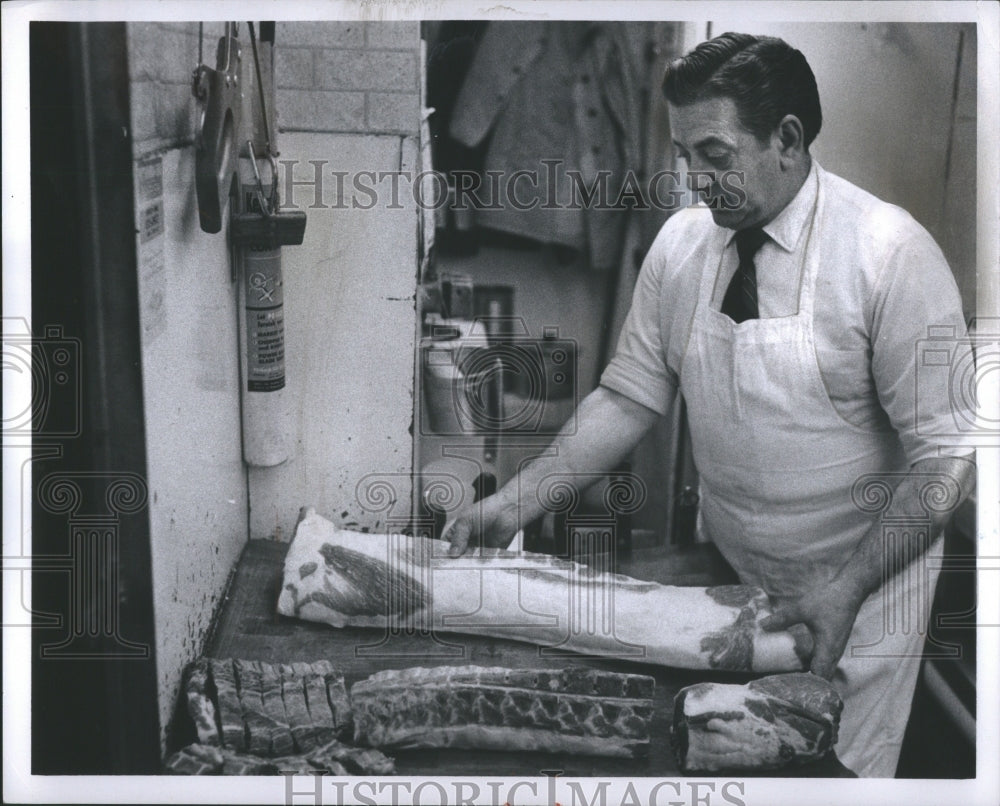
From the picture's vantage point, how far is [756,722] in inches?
108

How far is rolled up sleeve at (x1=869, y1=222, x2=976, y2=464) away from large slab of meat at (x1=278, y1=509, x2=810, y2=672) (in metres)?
0.53

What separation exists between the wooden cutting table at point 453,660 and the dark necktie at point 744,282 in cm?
61

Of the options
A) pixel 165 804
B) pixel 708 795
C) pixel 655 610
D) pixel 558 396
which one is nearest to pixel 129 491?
pixel 165 804

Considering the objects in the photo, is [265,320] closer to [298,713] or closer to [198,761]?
[298,713]

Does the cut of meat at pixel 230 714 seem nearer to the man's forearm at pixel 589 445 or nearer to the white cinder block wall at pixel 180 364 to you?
the white cinder block wall at pixel 180 364

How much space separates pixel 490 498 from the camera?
2867 mm

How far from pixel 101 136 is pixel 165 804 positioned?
1.48m

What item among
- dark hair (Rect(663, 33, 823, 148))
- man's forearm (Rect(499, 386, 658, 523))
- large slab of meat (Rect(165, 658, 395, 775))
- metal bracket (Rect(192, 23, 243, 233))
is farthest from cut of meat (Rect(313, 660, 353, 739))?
dark hair (Rect(663, 33, 823, 148))

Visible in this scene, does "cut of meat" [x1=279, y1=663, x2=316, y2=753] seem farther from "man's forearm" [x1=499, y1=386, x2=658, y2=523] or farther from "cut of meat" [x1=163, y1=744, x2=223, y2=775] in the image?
"man's forearm" [x1=499, y1=386, x2=658, y2=523]

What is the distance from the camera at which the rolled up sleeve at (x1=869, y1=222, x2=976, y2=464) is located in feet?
8.91

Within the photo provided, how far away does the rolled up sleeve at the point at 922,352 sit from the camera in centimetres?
271

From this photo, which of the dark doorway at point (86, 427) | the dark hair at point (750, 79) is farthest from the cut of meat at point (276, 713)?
the dark hair at point (750, 79)

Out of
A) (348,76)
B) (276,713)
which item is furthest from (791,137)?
(276,713)

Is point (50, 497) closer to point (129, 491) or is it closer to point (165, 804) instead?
point (129, 491)
